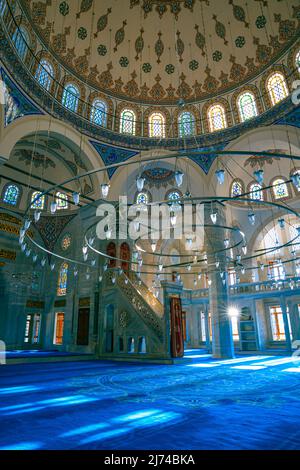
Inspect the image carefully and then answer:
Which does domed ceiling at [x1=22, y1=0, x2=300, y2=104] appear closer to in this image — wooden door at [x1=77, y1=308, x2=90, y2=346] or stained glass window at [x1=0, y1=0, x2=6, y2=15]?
stained glass window at [x1=0, y1=0, x2=6, y2=15]

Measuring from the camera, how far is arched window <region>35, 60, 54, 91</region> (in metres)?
11.2

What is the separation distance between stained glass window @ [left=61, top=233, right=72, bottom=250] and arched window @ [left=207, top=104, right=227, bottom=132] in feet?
28.8

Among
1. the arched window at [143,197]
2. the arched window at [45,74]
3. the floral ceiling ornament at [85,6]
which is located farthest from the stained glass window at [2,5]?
the arched window at [143,197]

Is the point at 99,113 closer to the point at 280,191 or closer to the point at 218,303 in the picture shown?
the point at 218,303

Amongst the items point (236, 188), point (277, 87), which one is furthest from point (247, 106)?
point (236, 188)

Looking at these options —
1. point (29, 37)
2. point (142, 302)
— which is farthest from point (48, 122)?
point (142, 302)

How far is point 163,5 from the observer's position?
502 inches

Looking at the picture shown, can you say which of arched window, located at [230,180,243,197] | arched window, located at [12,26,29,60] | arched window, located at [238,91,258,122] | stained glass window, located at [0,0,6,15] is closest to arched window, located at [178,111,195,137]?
arched window, located at [238,91,258,122]

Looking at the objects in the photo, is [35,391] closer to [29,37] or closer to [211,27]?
[29,37]

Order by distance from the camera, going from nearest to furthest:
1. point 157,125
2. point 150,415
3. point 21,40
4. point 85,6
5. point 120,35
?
point 150,415
point 21,40
point 85,6
point 120,35
point 157,125

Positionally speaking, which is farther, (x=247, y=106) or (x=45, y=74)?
(x=247, y=106)

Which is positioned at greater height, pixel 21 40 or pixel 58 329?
pixel 21 40

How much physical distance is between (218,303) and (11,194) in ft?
36.5

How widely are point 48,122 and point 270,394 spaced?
428 inches
